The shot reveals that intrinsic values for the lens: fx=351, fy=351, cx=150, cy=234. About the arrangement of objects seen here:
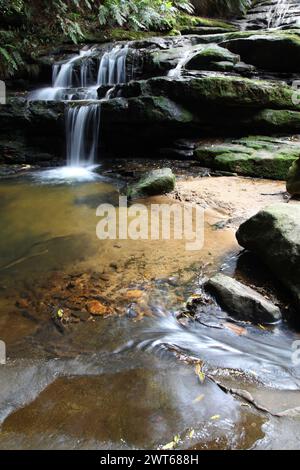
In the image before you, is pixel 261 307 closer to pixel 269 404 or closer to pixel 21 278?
pixel 269 404

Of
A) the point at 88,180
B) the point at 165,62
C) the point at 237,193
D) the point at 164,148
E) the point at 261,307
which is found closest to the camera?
the point at 261,307

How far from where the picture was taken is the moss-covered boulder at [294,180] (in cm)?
537

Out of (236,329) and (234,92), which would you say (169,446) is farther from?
(234,92)

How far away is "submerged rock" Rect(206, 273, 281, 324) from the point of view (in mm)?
2971

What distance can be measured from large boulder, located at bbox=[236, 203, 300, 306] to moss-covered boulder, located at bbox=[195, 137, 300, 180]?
11.8 ft

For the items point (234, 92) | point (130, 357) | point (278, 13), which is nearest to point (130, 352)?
point (130, 357)

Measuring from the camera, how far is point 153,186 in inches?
250

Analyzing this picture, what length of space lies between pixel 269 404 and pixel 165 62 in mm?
10109

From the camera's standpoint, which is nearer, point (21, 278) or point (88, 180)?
point (21, 278)

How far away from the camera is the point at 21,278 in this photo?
3.80 m

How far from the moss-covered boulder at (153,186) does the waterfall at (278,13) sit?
10742mm

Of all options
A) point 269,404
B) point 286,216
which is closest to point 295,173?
point 286,216

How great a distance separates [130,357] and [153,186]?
13.7ft
